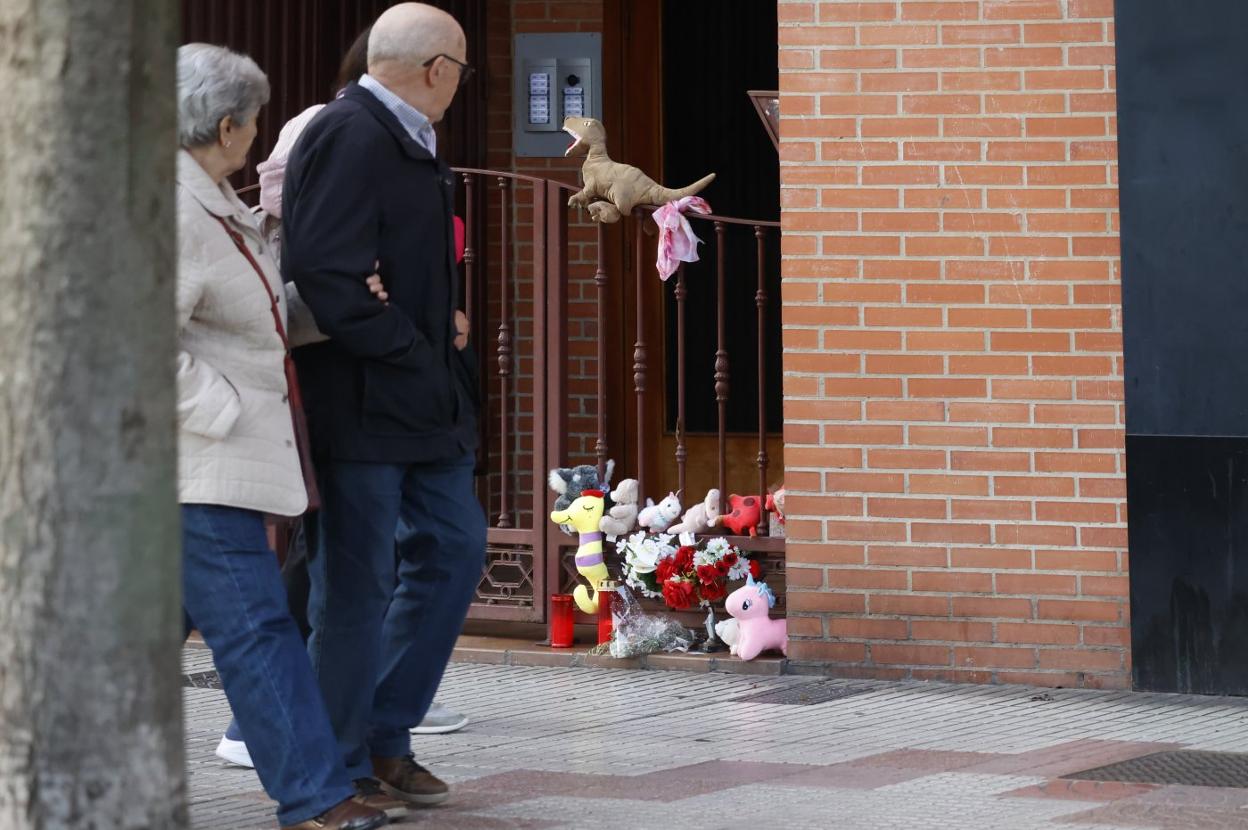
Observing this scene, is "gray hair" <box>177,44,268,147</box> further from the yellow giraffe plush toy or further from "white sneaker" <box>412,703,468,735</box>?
the yellow giraffe plush toy

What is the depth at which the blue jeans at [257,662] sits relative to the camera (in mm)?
4301

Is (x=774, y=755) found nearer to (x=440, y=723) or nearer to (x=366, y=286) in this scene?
(x=440, y=723)

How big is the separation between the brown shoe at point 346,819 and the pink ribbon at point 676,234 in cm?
358

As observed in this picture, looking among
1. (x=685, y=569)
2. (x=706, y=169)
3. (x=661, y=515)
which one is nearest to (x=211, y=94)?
(x=685, y=569)

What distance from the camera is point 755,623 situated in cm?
724

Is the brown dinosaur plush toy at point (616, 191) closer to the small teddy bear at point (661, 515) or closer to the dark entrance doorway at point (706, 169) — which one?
the small teddy bear at point (661, 515)

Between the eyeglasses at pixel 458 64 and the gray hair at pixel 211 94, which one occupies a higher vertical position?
the eyeglasses at pixel 458 64

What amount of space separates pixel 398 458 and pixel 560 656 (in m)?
3.01

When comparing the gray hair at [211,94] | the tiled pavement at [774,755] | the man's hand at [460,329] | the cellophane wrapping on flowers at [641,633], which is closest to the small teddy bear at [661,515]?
the cellophane wrapping on flowers at [641,633]

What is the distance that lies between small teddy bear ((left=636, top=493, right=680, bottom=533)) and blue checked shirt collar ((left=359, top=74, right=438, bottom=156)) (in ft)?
9.71

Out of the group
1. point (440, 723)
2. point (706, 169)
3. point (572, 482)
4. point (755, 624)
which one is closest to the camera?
point (440, 723)

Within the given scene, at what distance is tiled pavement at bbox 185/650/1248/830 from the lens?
15.7 ft

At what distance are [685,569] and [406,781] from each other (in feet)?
8.67

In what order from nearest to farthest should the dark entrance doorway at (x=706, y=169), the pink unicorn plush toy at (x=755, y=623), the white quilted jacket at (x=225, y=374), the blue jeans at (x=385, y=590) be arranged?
1. the white quilted jacket at (x=225, y=374)
2. the blue jeans at (x=385, y=590)
3. the pink unicorn plush toy at (x=755, y=623)
4. the dark entrance doorway at (x=706, y=169)
